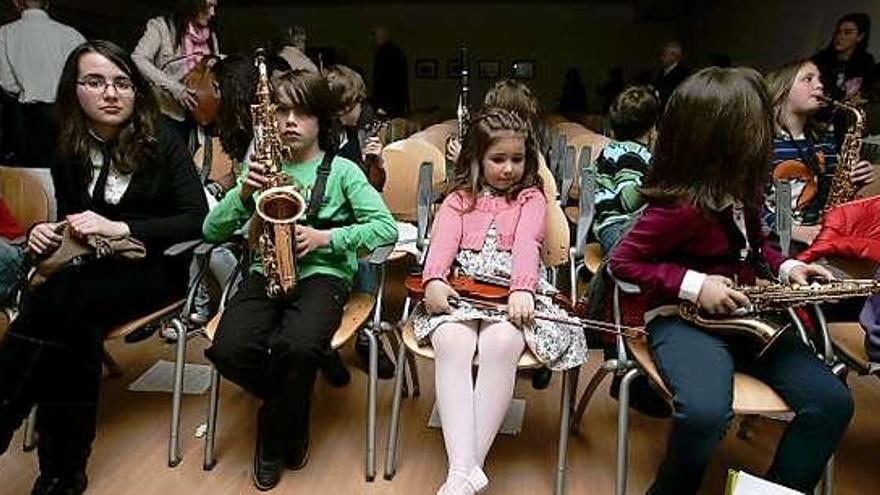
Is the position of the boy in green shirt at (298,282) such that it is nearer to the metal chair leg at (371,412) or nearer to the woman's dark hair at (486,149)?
the metal chair leg at (371,412)

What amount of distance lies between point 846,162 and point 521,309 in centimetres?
136

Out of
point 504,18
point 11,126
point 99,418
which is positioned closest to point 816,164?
point 99,418

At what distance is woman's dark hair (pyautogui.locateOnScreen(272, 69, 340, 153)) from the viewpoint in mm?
2252

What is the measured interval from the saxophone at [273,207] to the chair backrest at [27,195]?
0.76m

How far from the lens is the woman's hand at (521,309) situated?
2012 millimetres

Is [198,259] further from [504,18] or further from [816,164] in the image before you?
[504,18]

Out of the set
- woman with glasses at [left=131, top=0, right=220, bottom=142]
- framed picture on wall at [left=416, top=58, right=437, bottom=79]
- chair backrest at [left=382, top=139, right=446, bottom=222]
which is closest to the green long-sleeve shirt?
chair backrest at [left=382, top=139, right=446, bottom=222]

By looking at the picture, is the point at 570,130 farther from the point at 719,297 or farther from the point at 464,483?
the point at 464,483

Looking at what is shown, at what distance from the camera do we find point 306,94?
2.26 meters

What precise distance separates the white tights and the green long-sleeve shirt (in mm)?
412

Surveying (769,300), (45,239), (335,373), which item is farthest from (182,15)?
(769,300)

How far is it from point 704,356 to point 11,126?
3.88 meters

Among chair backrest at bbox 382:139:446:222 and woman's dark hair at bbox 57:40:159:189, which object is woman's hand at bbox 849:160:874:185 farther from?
woman's dark hair at bbox 57:40:159:189

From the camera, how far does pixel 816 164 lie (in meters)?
2.55
